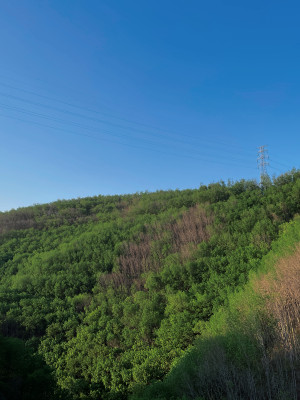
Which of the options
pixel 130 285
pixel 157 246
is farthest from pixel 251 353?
pixel 157 246

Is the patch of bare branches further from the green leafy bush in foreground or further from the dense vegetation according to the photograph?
the green leafy bush in foreground

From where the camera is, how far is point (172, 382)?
1304cm

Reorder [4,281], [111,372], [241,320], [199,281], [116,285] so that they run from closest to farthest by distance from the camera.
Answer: [241,320] → [111,372] → [199,281] → [116,285] → [4,281]

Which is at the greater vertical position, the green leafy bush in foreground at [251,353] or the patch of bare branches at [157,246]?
the patch of bare branches at [157,246]

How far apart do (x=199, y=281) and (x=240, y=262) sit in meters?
3.96

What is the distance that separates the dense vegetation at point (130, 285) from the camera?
59.3 feet

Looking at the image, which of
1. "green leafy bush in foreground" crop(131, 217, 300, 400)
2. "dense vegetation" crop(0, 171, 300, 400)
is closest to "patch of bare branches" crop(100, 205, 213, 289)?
"dense vegetation" crop(0, 171, 300, 400)

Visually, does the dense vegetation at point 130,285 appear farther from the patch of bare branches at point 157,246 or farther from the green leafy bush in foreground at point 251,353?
the green leafy bush in foreground at point 251,353

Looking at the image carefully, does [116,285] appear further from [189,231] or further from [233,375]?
[233,375]

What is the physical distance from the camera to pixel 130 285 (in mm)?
28781

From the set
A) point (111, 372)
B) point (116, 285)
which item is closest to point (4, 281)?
point (116, 285)

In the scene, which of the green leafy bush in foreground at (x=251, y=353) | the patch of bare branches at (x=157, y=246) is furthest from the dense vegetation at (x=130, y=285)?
the green leafy bush in foreground at (x=251, y=353)

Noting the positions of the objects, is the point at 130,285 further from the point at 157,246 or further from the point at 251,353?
the point at 251,353

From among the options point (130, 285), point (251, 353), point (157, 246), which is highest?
point (157, 246)
